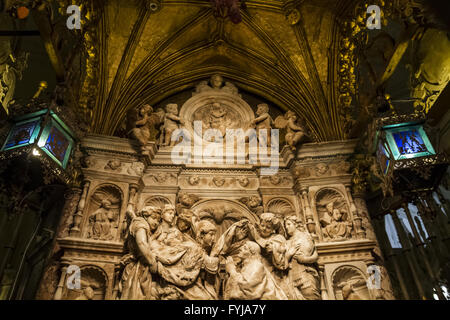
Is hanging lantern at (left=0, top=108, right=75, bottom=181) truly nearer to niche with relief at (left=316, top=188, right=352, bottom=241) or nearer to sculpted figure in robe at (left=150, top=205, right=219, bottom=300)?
sculpted figure in robe at (left=150, top=205, right=219, bottom=300)

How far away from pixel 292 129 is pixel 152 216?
332 cm

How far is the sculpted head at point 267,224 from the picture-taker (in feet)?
19.8

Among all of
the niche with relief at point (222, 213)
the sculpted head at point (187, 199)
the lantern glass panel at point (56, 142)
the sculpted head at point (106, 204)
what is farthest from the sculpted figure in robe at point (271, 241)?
the lantern glass panel at point (56, 142)

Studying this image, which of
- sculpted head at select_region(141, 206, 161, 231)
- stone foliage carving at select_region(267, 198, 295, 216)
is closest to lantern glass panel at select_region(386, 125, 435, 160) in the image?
stone foliage carving at select_region(267, 198, 295, 216)

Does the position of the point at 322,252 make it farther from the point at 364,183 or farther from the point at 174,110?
the point at 174,110

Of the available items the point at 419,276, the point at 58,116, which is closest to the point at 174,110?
the point at 58,116

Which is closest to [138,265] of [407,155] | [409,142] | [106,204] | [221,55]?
[106,204]

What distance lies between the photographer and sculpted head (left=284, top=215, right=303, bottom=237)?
19.7 ft

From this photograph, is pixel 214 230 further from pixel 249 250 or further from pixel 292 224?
pixel 292 224

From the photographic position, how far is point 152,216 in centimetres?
591

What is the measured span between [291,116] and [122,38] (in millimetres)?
4319

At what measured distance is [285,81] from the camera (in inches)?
342

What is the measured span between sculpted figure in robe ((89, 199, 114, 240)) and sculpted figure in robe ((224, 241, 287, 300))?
2120 millimetres

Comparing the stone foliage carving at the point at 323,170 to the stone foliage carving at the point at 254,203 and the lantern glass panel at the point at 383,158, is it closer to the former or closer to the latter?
the stone foliage carving at the point at 254,203
